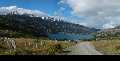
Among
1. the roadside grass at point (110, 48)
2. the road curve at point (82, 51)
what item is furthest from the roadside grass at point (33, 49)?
the roadside grass at point (110, 48)

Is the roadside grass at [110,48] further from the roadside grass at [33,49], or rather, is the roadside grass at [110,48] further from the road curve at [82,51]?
the roadside grass at [33,49]

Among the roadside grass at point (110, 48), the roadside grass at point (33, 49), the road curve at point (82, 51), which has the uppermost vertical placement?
the roadside grass at point (33, 49)

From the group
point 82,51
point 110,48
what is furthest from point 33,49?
point 82,51

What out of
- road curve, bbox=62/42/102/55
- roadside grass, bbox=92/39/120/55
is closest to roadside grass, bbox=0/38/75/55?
road curve, bbox=62/42/102/55

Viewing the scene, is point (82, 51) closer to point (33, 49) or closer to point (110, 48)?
point (110, 48)

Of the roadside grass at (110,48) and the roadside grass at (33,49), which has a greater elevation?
the roadside grass at (33,49)

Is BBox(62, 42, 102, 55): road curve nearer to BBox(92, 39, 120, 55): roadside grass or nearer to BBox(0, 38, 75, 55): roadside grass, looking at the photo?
BBox(92, 39, 120, 55): roadside grass
